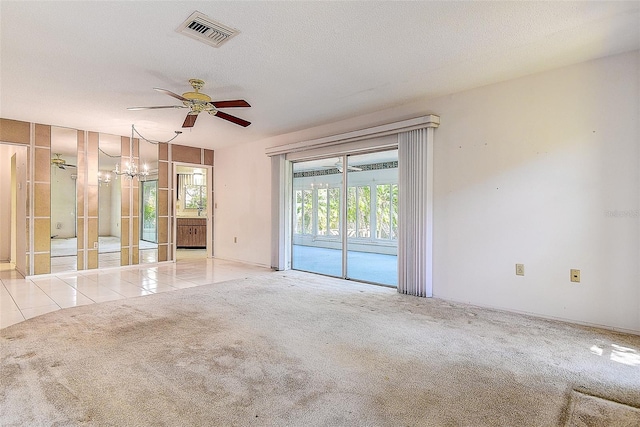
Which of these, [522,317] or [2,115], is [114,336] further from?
[2,115]

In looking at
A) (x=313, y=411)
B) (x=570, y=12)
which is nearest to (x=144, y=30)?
(x=313, y=411)

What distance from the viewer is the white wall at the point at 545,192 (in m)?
3.24

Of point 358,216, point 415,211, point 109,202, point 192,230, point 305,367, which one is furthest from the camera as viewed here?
point 192,230

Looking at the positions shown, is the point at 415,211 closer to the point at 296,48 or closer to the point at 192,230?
the point at 296,48

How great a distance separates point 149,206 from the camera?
23.6 feet

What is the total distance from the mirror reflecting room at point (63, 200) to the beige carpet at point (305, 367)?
114 inches

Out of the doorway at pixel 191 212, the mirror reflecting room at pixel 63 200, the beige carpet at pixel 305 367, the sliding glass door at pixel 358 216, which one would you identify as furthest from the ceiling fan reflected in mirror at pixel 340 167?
the doorway at pixel 191 212

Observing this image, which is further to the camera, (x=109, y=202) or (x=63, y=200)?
(x=109, y=202)

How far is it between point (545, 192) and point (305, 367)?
3.12 metres

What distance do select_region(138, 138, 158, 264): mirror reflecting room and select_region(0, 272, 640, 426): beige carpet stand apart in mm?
3397

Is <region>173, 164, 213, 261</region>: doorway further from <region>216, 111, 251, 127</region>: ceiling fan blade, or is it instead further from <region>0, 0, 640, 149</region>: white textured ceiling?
<region>216, 111, 251, 127</region>: ceiling fan blade

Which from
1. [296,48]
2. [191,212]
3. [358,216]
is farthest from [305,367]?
[191,212]

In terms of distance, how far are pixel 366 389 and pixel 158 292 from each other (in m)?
3.66

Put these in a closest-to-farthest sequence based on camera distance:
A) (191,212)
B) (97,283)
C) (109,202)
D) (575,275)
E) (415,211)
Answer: (575,275), (415,211), (97,283), (109,202), (191,212)
